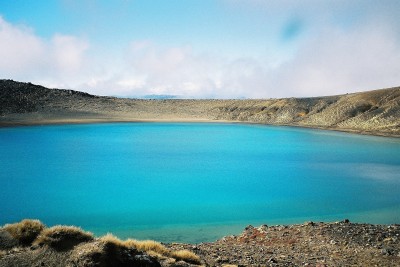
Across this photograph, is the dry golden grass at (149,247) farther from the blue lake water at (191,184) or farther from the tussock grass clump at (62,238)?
the blue lake water at (191,184)

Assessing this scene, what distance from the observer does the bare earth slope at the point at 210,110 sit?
2200 inches

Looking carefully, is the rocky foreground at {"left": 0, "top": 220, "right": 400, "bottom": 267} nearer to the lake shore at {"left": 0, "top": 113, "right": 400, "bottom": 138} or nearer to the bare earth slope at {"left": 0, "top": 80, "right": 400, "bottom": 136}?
the bare earth slope at {"left": 0, "top": 80, "right": 400, "bottom": 136}

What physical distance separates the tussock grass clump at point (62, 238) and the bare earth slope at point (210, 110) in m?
48.5

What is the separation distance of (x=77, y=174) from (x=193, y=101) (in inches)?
2940

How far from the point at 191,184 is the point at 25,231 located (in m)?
15.1

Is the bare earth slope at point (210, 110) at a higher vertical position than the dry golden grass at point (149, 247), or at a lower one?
higher

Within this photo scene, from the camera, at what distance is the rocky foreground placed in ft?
20.9

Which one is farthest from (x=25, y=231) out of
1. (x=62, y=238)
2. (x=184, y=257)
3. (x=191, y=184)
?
(x=191, y=184)

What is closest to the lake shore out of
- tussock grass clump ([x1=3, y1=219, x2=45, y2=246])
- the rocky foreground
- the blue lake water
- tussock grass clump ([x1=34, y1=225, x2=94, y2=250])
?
the blue lake water

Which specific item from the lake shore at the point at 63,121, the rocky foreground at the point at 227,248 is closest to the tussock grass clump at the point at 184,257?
the rocky foreground at the point at 227,248

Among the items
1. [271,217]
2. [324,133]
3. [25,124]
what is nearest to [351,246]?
[271,217]

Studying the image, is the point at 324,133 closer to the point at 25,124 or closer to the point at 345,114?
the point at 345,114

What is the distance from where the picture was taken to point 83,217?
15.6m

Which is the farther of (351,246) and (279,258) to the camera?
(351,246)
